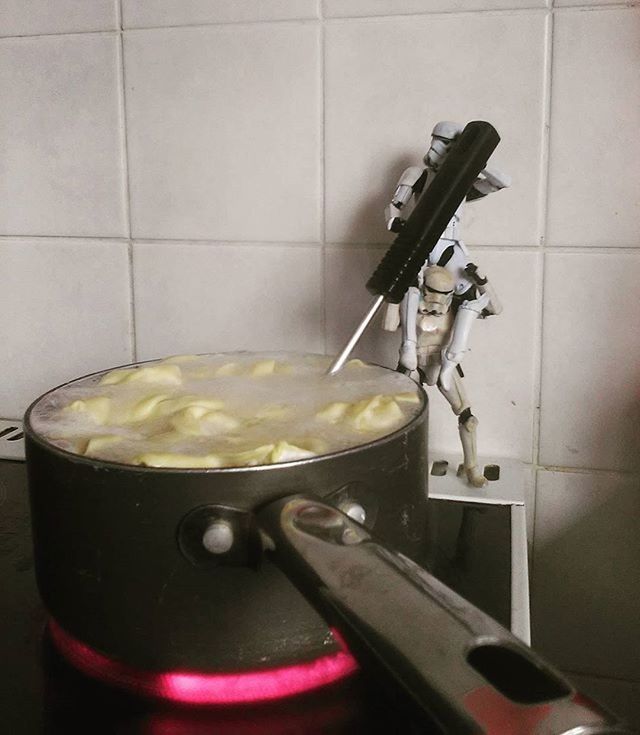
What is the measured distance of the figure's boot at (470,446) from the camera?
Answer: 0.71 metres

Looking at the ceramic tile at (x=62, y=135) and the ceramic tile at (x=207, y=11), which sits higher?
the ceramic tile at (x=207, y=11)

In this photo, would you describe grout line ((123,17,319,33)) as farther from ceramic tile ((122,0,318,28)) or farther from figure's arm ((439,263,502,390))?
figure's arm ((439,263,502,390))

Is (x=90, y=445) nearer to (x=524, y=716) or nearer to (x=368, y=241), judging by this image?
(x=524, y=716)

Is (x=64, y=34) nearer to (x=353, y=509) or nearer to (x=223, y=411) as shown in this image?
(x=223, y=411)

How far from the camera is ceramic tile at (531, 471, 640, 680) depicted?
0.75m

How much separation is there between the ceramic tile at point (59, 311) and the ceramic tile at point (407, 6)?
303 millimetres

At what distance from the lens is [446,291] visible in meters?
0.64

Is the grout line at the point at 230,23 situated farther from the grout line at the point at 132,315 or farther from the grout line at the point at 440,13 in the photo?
the grout line at the point at 132,315

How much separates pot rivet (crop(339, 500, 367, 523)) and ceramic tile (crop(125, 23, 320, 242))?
0.41 meters

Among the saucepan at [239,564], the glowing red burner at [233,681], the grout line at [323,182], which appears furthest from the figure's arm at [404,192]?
the glowing red burner at [233,681]

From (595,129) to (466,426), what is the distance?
0.27 metres

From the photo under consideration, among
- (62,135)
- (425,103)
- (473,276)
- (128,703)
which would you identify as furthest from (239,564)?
(62,135)

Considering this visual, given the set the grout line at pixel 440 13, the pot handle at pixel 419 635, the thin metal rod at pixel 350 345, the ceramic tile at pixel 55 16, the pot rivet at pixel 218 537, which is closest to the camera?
the pot handle at pixel 419 635

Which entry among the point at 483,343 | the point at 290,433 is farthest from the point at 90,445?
the point at 483,343
